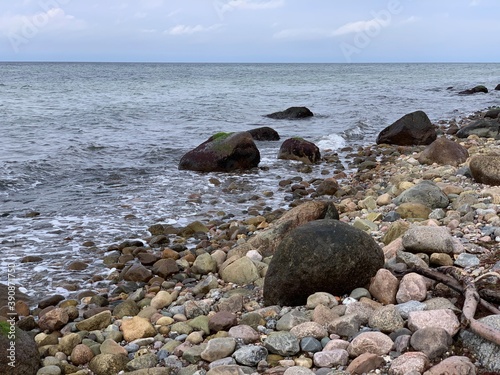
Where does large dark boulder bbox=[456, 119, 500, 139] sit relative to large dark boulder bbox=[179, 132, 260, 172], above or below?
above

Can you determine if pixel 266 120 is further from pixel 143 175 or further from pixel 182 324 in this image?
pixel 182 324

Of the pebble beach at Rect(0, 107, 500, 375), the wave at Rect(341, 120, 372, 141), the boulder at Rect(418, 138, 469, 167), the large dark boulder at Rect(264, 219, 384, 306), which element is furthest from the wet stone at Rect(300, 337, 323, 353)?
the wave at Rect(341, 120, 372, 141)

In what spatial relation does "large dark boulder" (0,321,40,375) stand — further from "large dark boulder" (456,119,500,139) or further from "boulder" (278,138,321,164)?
"large dark boulder" (456,119,500,139)

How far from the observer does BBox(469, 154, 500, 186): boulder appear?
7564 mm

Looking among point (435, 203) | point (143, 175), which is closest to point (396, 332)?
point (435, 203)

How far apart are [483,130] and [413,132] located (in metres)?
1.94

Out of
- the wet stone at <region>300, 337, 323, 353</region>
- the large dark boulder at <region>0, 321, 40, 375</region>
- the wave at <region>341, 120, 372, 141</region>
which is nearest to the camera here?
the wet stone at <region>300, 337, 323, 353</region>

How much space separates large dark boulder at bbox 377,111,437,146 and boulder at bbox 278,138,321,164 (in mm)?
3080

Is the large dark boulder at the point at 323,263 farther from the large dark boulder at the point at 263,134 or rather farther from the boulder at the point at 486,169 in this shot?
the large dark boulder at the point at 263,134

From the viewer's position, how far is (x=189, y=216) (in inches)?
353

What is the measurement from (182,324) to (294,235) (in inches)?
50.0

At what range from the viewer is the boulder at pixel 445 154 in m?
10.6

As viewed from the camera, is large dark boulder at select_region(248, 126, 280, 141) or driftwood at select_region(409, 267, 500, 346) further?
large dark boulder at select_region(248, 126, 280, 141)

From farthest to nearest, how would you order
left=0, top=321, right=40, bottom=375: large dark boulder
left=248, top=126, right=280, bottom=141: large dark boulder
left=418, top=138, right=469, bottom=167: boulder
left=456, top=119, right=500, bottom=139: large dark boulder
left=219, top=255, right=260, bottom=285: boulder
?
left=248, top=126, right=280, bottom=141: large dark boulder, left=456, top=119, right=500, bottom=139: large dark boulder, left=418, top=138, right=469, bottom=167: boulder, left=219, top=255, right=260, bottom=285: boulder, left=0, top=321, right=40, bottom=375: large dark boulder
